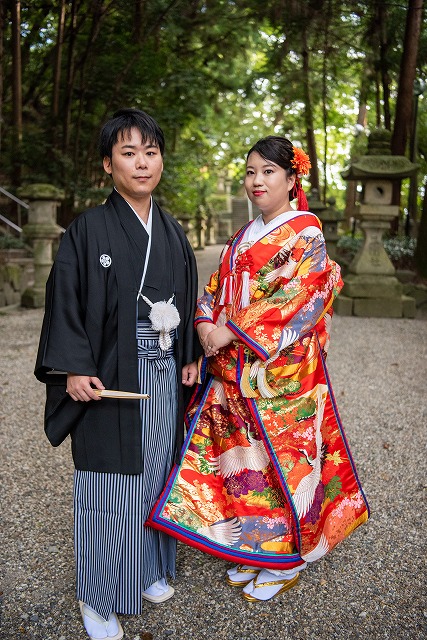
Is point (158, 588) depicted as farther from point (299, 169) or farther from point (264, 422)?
point (299, 169)

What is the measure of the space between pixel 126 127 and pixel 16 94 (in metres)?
9.62

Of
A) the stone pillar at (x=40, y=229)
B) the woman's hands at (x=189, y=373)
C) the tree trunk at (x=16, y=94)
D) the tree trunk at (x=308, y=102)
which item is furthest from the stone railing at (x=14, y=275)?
the woman's hands at (x=189, y=373)

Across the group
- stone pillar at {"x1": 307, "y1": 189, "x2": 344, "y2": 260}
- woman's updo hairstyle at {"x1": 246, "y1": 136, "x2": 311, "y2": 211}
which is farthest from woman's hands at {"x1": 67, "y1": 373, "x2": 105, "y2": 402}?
stone pillar at {"x1": 307, "y1": 189, "x2": 344, "y2": 260}

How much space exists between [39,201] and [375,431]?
6122 mm

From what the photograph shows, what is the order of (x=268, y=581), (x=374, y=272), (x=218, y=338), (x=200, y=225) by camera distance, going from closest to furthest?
(x=218, y=338) → (x=268, y=581) → (x=374, y=272) → (x=200, y=225)

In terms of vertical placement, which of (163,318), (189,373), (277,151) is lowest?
(189,373)

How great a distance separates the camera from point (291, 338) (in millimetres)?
A: 2070

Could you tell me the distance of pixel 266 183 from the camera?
2.16 meters

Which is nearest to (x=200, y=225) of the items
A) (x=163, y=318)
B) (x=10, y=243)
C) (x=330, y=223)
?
(x=330, y=223)

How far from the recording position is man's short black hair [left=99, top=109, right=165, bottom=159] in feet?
6.37

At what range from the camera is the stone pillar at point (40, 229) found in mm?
8367

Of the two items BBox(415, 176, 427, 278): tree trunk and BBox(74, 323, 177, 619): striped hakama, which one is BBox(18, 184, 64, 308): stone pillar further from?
BBox(74, 323, 177, 619): striped hakama

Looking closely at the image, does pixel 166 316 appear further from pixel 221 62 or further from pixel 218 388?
pixel 221 62

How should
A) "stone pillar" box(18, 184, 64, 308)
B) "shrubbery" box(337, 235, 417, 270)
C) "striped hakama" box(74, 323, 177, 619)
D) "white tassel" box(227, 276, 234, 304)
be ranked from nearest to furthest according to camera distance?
"striped hakama" box(74, 323, 177, 619), "white tassel" box(227, 276, 234, 304), "stone pillar" box(18, 184, 64, 308), "shrubbery" box(337, 235, 417, 270)
